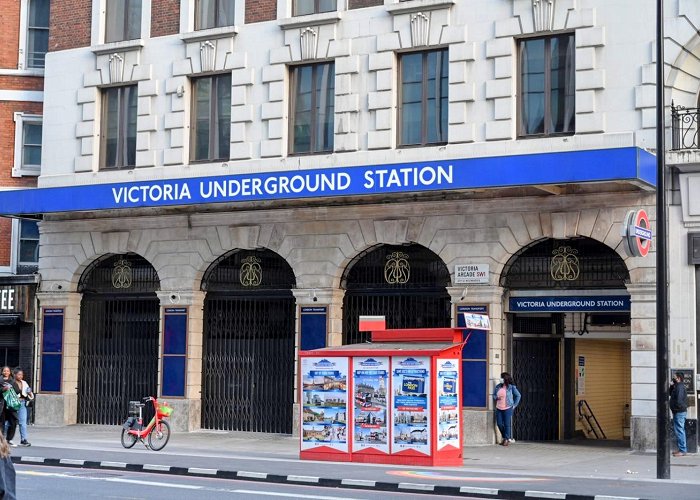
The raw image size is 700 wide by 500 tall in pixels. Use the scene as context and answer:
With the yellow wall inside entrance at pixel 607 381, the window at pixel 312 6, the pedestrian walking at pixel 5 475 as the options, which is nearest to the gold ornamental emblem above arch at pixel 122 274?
the window at pixel 312 6

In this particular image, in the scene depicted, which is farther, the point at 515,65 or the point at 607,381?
the point at 607,381

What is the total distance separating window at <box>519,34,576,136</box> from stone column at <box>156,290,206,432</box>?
9.14 m

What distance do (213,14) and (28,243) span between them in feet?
27.7

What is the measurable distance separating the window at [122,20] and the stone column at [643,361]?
1464 cm

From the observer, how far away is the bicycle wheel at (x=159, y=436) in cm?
2403

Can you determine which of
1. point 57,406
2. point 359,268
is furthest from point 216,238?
point 57,406

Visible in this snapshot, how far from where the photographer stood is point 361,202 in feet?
88.2

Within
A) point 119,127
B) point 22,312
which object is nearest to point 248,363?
point 22,312

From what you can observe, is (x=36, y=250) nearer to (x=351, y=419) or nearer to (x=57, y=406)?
(x=57, y=406)

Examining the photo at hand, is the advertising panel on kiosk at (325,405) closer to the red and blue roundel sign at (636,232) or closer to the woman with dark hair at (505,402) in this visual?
the woman with dark hair at (505,402)

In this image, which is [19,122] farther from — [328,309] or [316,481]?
[316,481]

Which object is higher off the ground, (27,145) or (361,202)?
(27,145)

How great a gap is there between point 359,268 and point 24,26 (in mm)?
12608

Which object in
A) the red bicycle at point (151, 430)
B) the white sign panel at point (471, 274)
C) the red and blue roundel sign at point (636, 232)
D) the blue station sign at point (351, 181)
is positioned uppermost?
the blue station sign at point (351, 181)
